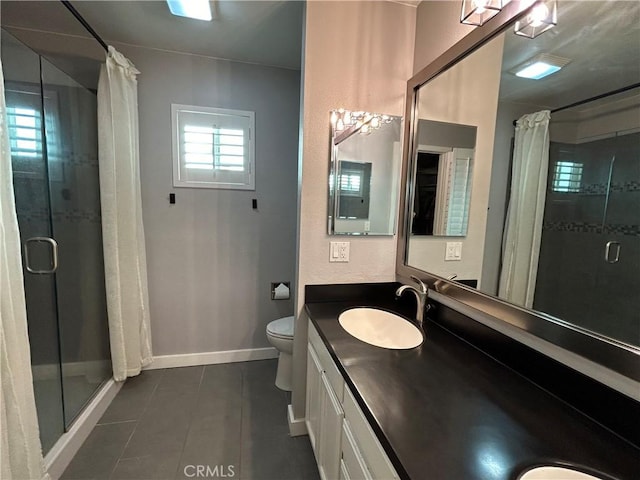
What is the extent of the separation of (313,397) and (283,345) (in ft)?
1.97

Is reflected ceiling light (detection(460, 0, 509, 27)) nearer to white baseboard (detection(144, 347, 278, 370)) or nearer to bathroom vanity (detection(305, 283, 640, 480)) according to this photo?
bathroom vanity (detection(305, 283, 640, 480))

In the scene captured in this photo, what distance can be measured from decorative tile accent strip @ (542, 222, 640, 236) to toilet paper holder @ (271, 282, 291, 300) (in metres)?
2.00

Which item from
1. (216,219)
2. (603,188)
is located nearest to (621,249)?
(603,188)

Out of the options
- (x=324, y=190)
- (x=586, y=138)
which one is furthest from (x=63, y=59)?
(x=586, y=138)

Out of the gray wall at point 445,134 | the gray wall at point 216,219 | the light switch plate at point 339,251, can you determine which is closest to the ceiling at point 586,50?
the gray wall at point 445,134

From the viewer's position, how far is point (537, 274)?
0.96 meters

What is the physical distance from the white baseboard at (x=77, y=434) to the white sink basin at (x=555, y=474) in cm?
205

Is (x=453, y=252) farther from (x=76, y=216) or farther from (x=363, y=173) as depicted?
(x=76, y=216)

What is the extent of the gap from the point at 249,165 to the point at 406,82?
136 cm

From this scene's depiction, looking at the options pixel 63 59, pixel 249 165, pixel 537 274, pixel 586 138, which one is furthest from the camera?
pixel 249 165

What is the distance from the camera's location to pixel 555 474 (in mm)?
635

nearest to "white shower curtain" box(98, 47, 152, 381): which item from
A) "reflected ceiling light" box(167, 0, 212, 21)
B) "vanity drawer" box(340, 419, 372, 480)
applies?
"reflected ceiling light" box(167, 0, 212, 21)

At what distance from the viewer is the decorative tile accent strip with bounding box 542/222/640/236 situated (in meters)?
0.73

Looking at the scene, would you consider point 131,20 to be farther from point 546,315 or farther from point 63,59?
point 546,315
